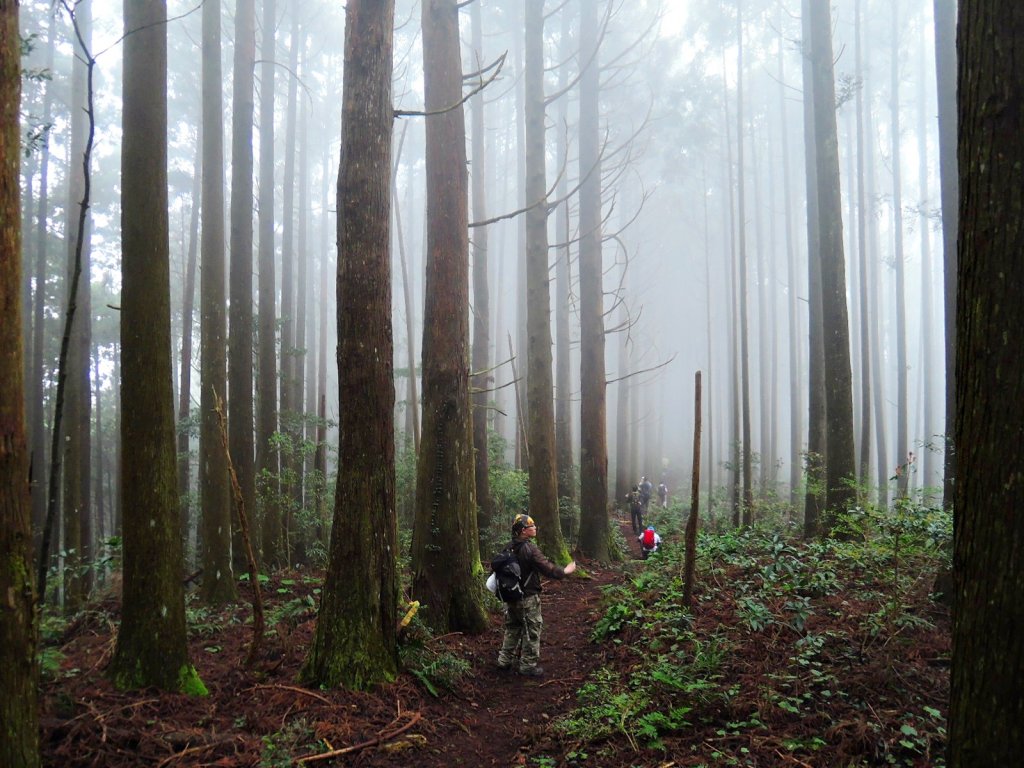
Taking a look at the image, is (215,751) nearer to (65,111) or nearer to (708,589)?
(708,589)

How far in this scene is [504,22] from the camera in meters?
24.8

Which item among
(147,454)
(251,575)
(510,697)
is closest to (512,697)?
(510,697)

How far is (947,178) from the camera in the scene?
374 inches

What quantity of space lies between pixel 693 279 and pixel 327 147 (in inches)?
1081

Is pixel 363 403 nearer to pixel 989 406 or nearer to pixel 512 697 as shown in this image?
pixel 512 697

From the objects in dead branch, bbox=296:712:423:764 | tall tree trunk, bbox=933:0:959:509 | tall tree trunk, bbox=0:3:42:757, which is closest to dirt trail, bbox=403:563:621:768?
dead branch, bbox=296:712:423:764

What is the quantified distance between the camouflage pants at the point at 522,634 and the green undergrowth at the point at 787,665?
83cm

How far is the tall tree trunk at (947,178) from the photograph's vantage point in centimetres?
813

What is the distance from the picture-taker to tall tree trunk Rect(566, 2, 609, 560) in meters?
12.9

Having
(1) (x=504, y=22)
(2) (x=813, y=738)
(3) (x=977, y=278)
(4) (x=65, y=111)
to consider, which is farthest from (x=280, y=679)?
(1) (x=504, y=22)

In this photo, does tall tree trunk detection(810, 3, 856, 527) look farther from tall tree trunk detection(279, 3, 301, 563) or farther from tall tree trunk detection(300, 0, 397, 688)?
tall tree trunk detection(279, 3, 301, 563)

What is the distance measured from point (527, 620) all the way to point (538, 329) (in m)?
6.86

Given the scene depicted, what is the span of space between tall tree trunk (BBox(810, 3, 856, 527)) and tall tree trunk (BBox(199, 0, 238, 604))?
865 cm

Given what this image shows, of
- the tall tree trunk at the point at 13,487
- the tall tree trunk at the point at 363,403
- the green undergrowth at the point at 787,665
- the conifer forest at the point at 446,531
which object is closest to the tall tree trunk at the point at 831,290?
the conifer forest at the point at 446,531
